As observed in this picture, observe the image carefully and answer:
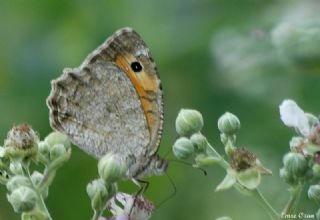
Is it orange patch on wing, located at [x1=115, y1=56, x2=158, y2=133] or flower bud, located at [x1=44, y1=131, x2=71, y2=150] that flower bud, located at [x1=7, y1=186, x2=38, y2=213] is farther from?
orange patch on wing, located at [x1=115, y1=56, x2=158, y2=133]

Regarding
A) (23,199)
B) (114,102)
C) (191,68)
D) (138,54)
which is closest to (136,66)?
(138,54)

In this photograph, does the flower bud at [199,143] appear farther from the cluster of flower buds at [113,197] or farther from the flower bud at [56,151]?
the flower bud at [56,151]

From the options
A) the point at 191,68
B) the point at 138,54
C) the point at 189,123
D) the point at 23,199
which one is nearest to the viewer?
the point at 23,199

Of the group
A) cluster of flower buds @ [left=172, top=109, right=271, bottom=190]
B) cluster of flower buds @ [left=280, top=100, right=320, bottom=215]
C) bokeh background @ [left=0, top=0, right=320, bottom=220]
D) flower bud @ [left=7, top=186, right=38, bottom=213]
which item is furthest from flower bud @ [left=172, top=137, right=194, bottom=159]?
bokeh background @ [left=0, top=0, right=320, bottom=220]

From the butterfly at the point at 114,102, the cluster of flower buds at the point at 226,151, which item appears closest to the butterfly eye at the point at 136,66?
the butterfly at the point at 114,102

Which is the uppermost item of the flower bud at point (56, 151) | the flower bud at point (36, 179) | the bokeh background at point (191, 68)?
the bokeh background at point (191, 68)

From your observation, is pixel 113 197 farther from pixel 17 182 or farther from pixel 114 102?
pixel 114 102

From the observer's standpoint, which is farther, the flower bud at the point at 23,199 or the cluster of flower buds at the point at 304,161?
the cluster of flower buds at the point at 304,161
